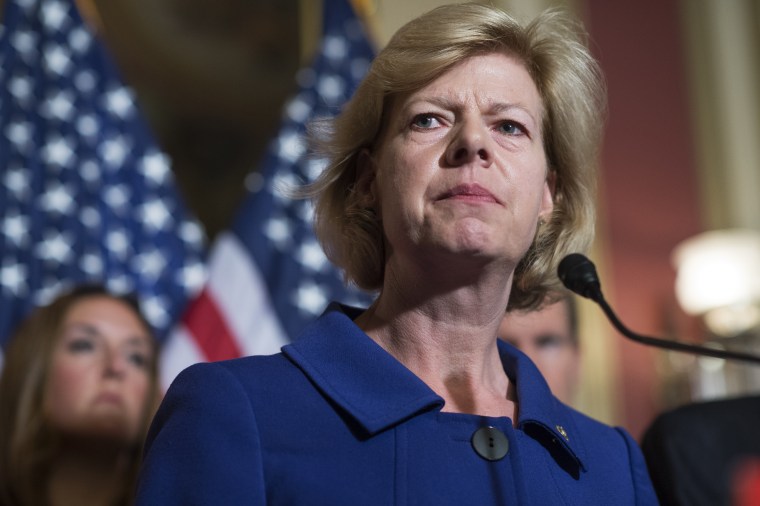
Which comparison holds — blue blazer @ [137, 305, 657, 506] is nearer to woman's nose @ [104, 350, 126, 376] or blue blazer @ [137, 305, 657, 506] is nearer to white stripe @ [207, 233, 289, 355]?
woman's nose @ [104, 350, 126, 376]

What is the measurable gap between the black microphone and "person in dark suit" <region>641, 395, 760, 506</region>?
1.02ft

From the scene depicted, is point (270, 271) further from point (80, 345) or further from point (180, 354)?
point (80, 345)

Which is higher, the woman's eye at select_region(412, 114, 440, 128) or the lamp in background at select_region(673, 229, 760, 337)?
the woman's eye at select_region(412, 114, 440, 128)

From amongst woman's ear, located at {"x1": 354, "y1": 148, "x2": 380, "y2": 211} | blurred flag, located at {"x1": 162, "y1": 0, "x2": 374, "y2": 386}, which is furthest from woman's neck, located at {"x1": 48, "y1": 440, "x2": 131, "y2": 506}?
woman's ear, located at {"x1": 354, "y1": 148, "x2": 380, "y2": 211}

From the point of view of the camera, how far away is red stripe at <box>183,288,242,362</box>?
13.6ft

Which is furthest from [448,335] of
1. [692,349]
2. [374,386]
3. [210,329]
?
[210,329]

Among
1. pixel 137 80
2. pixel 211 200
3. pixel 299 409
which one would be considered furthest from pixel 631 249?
pixel 299 409

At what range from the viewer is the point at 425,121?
1.89 metres

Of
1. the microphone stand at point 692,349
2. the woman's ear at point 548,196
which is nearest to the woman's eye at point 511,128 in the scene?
the woman's ear at point 548,196

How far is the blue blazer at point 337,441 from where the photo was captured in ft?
5.00

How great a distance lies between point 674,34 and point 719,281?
74.7 inches

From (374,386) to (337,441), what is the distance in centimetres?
14

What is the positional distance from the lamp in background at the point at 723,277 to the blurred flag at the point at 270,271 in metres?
2.19

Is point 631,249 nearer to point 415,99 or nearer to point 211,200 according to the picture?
point 211,200
